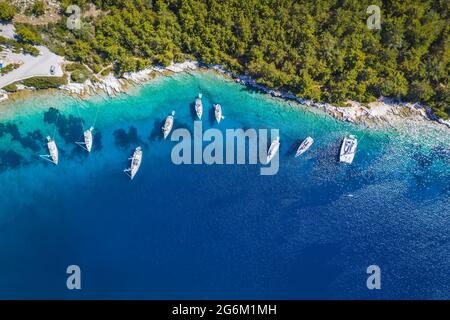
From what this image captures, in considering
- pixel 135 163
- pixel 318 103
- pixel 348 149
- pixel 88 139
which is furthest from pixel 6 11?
pixel 348 149

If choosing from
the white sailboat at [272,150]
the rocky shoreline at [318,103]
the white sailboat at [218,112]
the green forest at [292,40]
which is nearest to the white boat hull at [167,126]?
the white sailboat at [218,112]

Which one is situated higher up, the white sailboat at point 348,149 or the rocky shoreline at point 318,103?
the rocky shoreline at point 318,103

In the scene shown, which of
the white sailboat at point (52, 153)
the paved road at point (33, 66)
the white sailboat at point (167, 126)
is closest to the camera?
the paved road at point (33, 66)

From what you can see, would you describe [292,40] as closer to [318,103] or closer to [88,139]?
[318,103]

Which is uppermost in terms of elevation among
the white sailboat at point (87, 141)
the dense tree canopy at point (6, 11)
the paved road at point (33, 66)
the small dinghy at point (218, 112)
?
the dense tree canopy at point (6, 11)

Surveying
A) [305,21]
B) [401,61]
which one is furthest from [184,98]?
[401,61]

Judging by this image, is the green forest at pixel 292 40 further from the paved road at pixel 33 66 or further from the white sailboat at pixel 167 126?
the white sailboat at pixel 167 126

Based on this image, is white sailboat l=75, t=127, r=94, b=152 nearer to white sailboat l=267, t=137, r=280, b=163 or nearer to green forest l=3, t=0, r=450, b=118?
green forest l=3, t=0, r=450, b=118

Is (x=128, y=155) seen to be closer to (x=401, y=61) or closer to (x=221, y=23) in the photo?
(x=221, y=23)

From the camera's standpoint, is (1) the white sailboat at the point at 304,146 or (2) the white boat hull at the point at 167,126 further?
(1) the white sailboat at the point at 304,146
